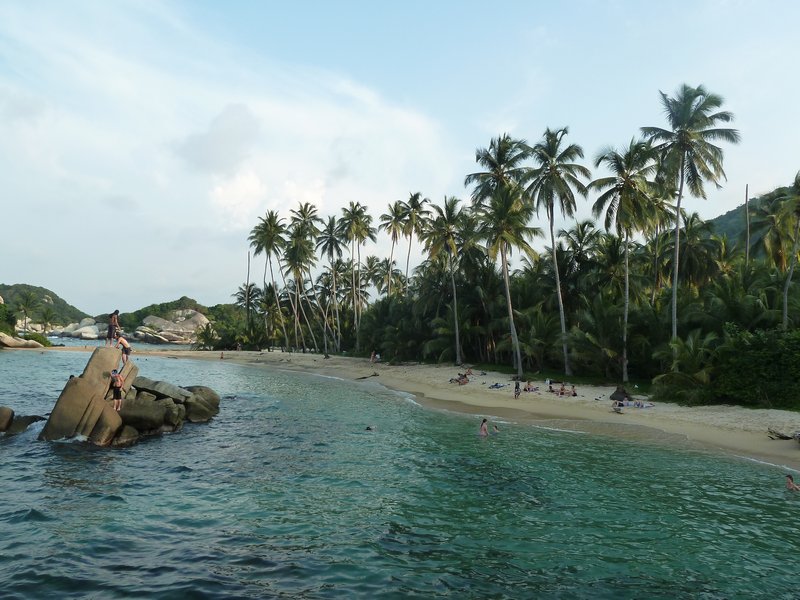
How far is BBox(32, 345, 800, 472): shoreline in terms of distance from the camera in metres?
20.2

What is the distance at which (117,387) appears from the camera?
21562mm

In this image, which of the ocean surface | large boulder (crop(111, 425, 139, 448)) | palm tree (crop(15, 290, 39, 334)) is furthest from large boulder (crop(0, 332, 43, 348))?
large boulder (crop(111, 425, 139, 448))

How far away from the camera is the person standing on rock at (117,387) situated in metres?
21.4

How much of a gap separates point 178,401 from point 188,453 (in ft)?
25.9

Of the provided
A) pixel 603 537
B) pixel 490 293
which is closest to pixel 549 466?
pixel 603 537

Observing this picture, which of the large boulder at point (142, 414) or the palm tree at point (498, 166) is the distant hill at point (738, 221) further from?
the large boulder at point (142, 414)

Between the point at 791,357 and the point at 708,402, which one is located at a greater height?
the point at 791,357

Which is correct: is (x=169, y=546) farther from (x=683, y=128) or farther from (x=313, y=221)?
(x=313, y=221)

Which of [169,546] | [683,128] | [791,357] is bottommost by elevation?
[169,546]

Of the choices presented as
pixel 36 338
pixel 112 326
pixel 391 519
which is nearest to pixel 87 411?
pixel 112 326

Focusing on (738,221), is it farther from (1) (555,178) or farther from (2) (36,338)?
(2) (36,338)

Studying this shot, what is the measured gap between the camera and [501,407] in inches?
1212

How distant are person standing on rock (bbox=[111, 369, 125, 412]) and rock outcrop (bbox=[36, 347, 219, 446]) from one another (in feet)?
0.54

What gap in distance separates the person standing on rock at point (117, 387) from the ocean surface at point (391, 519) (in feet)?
7.96
